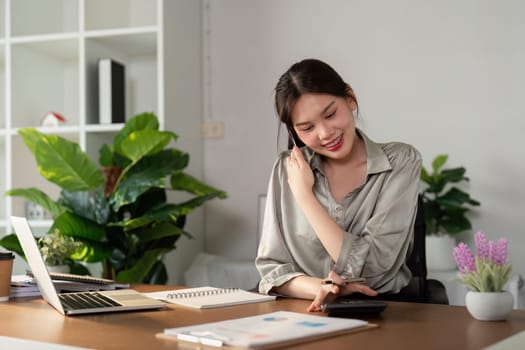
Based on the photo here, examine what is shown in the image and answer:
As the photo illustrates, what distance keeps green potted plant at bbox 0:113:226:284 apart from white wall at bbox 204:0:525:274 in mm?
555

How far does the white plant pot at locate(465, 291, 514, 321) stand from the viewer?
4.20 feet

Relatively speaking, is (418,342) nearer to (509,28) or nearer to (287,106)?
(287,106)

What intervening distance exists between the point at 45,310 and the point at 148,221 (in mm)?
1579

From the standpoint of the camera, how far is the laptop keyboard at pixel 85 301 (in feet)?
4.82

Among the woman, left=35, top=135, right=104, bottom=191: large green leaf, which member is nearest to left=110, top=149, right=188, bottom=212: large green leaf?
left=35, top=135, right=104, bottom=191: large green leaf

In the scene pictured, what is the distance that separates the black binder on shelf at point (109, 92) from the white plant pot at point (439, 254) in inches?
66.2

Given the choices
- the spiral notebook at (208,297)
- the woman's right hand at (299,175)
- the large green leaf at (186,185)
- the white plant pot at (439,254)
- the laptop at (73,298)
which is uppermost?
the woman's right hand at (299,175)

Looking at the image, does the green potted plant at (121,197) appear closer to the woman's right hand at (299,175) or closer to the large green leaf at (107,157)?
the large green leaf at (107,157)

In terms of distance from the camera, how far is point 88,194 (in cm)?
320

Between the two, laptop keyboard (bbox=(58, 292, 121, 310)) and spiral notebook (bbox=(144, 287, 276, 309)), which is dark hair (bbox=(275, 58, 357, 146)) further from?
laptop keyboard (bbox=(58, 292, 121, 310))

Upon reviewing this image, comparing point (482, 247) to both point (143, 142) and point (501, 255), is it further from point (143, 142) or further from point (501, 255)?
point (143, 142)

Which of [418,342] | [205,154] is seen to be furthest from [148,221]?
[418,342]

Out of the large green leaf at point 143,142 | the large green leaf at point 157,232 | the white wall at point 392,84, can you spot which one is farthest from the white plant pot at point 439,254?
the large green leaf at point 143,142

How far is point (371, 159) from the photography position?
1914mm
